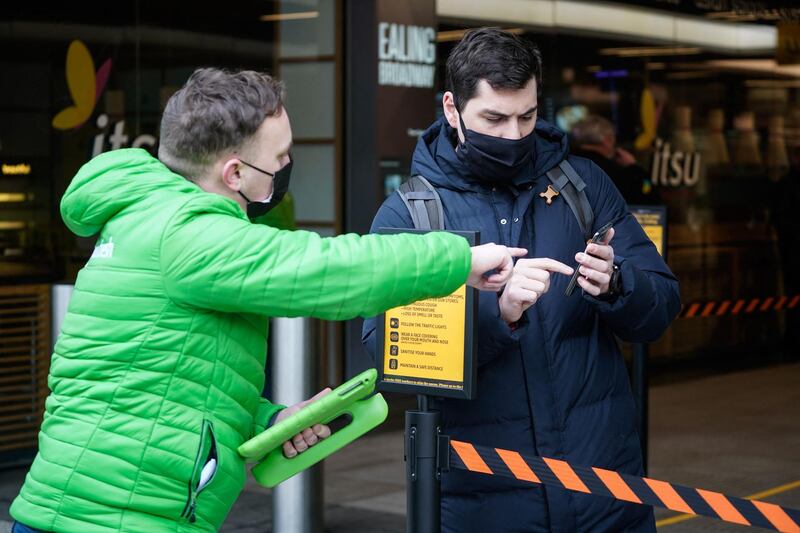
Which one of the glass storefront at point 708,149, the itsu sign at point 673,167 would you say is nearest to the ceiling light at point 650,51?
the glass storefront at point 708,149

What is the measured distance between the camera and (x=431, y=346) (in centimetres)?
351

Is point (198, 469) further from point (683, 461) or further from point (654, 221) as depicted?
point (683, 461)

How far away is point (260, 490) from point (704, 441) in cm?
328

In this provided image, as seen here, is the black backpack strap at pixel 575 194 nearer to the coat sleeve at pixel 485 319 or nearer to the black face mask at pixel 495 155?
the black face mask at pixel 495 155

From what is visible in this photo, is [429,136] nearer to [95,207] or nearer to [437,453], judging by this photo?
[437,453]

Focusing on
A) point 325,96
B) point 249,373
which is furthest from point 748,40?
point 249,373

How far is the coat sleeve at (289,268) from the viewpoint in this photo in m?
2.45

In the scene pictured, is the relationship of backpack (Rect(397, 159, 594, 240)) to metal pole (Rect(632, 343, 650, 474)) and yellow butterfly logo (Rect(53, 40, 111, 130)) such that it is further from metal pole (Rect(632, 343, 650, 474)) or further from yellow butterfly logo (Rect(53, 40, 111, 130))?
yellow butterfly logo (Rect(53, 40, 111, 130))

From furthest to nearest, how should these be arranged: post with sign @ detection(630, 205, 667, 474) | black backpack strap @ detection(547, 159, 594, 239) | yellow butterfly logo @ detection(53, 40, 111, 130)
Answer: yellow butterfly logo @ detection(53, 40, 111, 130) < post with sign @ detection(630, 205, 667, 474) < black backpack strap @ detection(547, 159, 594, 239)

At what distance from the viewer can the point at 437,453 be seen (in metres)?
3.52

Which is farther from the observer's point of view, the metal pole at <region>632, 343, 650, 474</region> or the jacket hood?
the metal pole at <region>632, 343, 650, 474</region>

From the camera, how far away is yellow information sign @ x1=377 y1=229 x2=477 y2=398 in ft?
10.9

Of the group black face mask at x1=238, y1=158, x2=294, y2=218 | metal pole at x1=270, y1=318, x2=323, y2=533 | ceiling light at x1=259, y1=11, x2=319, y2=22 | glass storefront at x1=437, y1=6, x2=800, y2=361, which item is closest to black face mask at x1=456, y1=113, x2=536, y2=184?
black face mask at x1=238, y1=158, x2=294, y2=218

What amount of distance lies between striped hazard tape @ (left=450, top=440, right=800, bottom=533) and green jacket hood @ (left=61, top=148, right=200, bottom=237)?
3.80 feet
